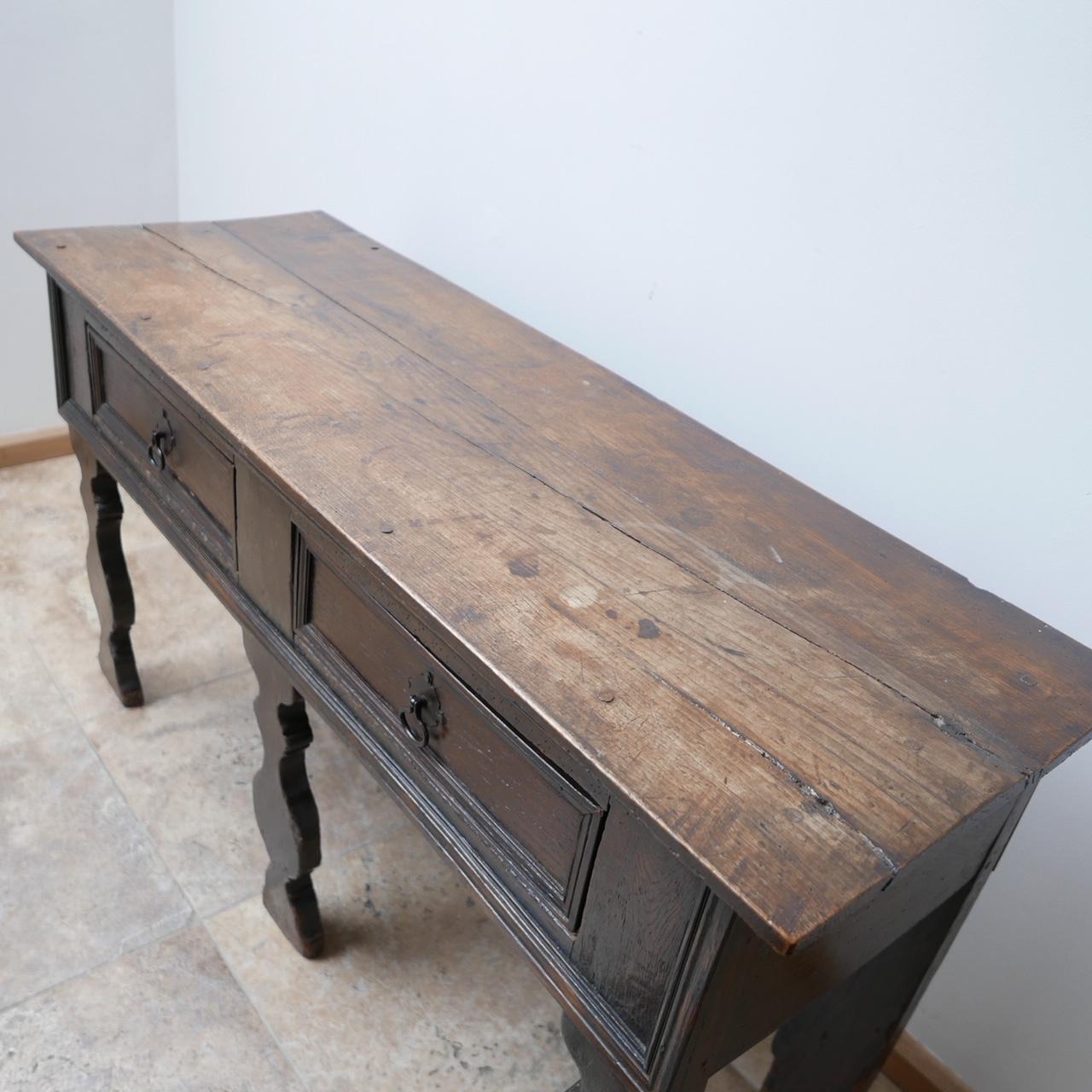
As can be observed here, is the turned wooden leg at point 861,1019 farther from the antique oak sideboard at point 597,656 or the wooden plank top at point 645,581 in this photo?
the wooden plank top at point 645,581

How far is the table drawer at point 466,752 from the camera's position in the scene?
2.56 feet

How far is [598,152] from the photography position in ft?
4.52

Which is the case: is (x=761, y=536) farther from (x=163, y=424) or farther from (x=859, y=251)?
(x=163, y=424)

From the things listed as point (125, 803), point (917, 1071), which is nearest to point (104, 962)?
point (125, 803)

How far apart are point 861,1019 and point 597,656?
2.06 ft

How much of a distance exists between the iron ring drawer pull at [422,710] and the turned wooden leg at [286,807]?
0.95 ft

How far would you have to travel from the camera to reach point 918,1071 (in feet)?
4.52

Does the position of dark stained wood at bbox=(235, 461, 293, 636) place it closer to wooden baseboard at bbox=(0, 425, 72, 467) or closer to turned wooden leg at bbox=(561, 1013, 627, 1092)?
turned wooden leg at bbox=(561, 1013, 627, 1092)

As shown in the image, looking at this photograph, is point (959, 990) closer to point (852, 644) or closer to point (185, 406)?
point (852, 644)

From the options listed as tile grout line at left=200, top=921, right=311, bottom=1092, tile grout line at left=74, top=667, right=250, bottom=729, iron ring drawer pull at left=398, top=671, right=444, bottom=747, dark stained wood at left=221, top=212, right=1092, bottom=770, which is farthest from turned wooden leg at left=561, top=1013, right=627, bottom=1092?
tile grout line at left=74, top=667, right=250, bottom=729

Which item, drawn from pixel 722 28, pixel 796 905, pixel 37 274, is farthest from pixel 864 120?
pixel 37 274

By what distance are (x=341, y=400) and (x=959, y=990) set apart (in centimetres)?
108

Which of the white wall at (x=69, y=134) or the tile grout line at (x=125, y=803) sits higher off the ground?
the white wall at (x=69, y=134)

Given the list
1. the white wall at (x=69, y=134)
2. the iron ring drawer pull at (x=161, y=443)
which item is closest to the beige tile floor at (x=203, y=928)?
the iron ring drawer pull at (x=161, y=443)
